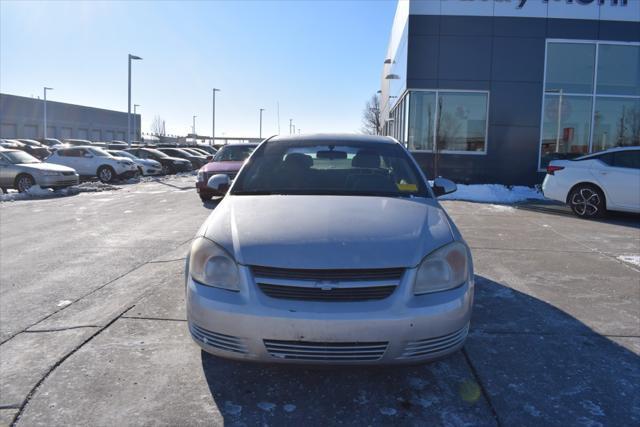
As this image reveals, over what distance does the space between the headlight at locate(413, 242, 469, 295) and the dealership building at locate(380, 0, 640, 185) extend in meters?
13.8

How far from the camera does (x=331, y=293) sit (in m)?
2.77

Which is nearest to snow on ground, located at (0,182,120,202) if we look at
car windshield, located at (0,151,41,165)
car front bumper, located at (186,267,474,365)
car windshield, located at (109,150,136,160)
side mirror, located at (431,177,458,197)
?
car windshield, located at (0,151,41,165)

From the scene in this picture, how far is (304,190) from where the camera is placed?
4.02m

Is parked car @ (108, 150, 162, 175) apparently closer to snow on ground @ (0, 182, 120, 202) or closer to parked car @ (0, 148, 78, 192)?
snow on ground @ (0, 182, 120, 202)

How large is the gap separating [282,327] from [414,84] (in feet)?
49.4

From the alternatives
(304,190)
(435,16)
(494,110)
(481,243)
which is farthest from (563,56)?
(304,190)

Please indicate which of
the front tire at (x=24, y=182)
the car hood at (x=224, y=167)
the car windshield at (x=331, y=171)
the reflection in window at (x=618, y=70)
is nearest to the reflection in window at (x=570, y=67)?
the reflection in window at (x=618, y=70)

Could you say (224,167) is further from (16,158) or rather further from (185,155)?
(185,155)

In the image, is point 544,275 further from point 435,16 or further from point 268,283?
point 435,16

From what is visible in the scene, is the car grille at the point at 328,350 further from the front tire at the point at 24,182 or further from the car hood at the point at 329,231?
the front tire at the point at 24,182

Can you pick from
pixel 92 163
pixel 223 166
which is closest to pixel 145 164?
pixel 92 163

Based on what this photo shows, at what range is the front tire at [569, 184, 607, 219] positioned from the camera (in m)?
10.2

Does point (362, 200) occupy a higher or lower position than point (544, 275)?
higher

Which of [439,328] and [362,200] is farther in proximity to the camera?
[362,200]
